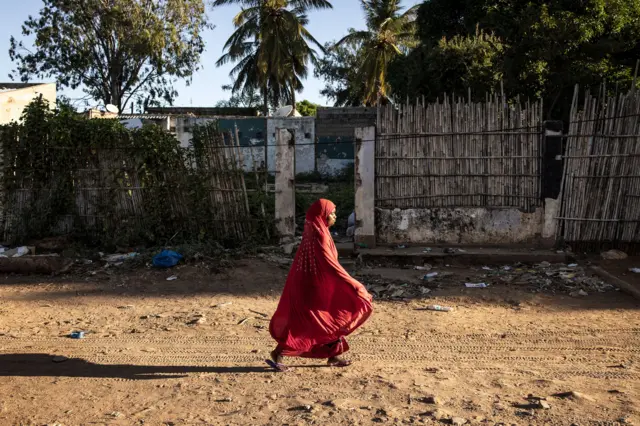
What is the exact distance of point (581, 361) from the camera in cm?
544

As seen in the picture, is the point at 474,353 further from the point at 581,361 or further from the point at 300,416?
the point at 300,416

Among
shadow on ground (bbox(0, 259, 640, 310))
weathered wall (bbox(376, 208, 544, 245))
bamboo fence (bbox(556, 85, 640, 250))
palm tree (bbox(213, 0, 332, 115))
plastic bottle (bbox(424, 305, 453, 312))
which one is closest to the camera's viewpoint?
plastic bottle (bbox(424, 305, 453, 312))

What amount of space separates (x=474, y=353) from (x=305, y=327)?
5.34ft

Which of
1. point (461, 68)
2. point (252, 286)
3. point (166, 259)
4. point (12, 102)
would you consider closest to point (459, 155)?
point (252, 286)

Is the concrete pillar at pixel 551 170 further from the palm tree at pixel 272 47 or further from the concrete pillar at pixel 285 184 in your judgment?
the palm tree at pixel 272 47

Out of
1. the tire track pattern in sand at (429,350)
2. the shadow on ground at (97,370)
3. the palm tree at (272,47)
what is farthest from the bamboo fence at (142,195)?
the palm tree at (272,47)

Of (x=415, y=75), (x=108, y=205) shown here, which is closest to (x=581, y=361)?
(x=108, y=205)

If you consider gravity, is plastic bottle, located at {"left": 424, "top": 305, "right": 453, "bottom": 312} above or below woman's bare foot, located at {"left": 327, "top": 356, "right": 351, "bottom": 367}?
below

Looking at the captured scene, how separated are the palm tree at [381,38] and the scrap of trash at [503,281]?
2412 cm

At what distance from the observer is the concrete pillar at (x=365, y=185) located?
32.1ft

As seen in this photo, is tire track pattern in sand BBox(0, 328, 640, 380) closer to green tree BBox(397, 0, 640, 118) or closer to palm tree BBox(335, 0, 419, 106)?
green tree BBox(397, 0, 640, 118)

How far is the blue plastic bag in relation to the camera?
938 cm

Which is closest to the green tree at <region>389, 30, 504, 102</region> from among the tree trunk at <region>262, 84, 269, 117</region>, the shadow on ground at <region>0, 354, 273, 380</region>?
the shadow on ground at <region>0, 354, 273, 380</region>

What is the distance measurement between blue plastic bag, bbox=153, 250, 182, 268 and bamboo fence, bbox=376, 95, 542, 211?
3197mm
